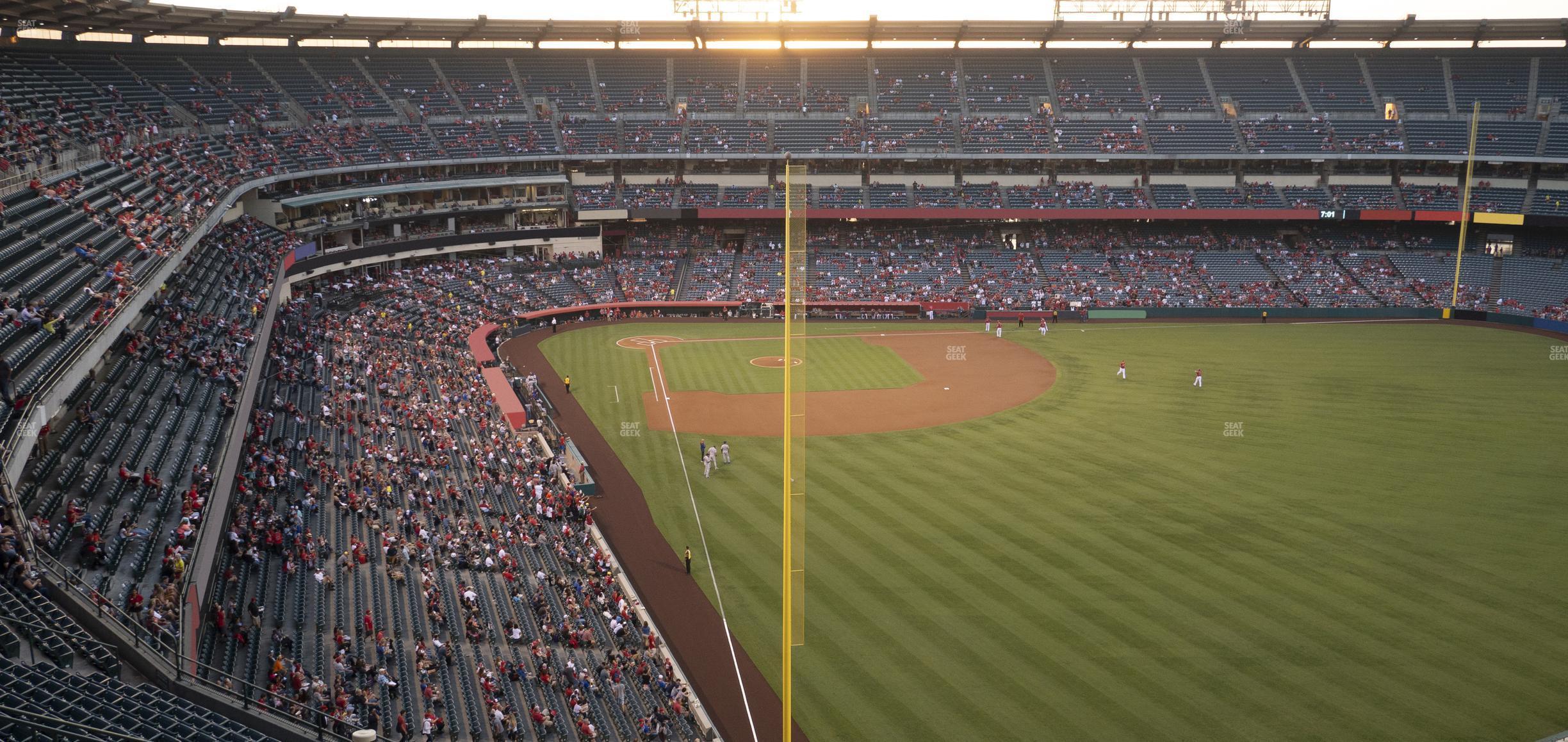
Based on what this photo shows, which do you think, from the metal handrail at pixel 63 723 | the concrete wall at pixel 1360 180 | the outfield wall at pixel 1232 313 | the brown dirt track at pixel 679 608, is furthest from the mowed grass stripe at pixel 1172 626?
the concrete wall at pixel 1360 180

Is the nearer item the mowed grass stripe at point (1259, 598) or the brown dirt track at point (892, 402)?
the mowed grass stripe at point (1259, 598)

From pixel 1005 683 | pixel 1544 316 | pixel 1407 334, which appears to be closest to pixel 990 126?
pixel 1407 334

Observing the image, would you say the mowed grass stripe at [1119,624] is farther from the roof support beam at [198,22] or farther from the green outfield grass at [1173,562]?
the roof support beam at [198,22]

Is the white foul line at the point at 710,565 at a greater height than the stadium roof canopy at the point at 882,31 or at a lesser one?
lesser

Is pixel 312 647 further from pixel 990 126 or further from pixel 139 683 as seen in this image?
pixel 990 126

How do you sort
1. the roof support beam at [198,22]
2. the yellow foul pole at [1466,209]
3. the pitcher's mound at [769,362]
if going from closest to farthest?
the pitcher's mound at [769,362] → the roof support beam at [198,22] → the yellow foul pole at [1466,209]

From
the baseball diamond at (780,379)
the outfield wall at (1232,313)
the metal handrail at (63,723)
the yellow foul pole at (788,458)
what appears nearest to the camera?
the metal handrail at (63,723)

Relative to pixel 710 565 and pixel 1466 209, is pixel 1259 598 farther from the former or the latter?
pixel 1466 209

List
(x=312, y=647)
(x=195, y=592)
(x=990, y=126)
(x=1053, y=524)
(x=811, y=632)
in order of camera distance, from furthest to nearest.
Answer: (x=990, y=126) → (x=1053, y=524) → (x=811, y=632) → (x=312, y=647) → (x=195, y=592)
